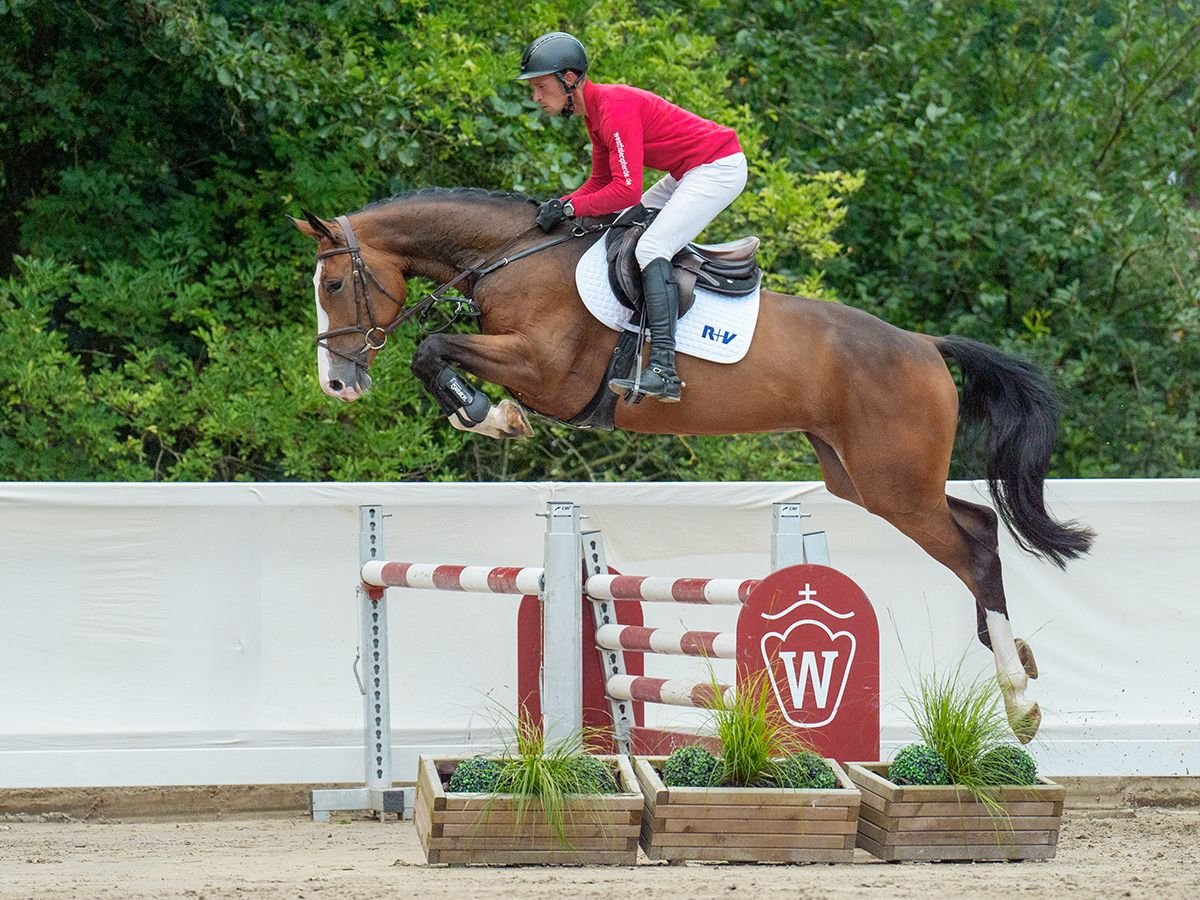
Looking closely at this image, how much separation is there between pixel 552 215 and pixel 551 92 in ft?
1.38

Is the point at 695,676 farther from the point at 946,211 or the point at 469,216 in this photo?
the point at 946,211

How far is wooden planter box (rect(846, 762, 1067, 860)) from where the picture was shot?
157 inches

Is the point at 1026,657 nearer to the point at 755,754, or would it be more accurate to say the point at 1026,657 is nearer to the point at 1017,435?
the point at 1017,435

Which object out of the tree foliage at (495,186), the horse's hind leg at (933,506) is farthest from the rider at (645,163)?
the tree foliage at (495,186)

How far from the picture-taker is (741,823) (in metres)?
3.88

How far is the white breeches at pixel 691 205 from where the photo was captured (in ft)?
16.4

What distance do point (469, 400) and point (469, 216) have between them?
0.74 m

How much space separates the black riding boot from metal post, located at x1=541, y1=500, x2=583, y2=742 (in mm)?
681

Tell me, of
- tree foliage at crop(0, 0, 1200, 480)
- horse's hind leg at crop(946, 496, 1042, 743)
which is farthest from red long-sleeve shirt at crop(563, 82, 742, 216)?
tree foliage at crop(0, 0, 1200, 480)

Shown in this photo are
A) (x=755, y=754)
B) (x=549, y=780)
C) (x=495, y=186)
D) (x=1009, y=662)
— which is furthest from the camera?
(x=495, y=186)

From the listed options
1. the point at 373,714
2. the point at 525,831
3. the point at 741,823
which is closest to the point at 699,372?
the point at 373,714

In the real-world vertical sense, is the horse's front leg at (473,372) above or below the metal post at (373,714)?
above

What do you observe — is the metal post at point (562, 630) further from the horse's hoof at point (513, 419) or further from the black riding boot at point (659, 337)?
the black riding boot at point (659, 337)

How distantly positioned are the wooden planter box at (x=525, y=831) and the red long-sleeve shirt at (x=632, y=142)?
1995mm
